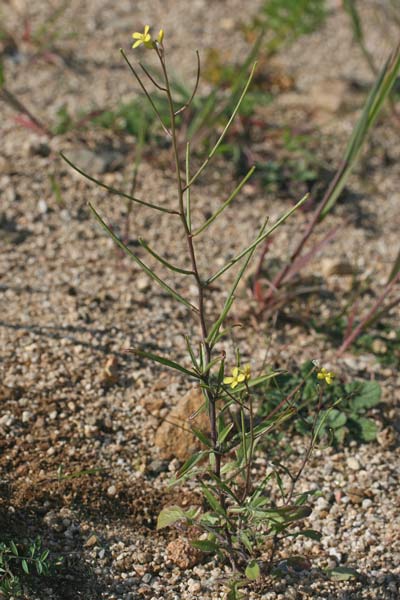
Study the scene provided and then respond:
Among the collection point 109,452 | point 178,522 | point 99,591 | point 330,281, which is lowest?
point 99,591

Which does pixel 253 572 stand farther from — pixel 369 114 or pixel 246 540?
pixel 369 114

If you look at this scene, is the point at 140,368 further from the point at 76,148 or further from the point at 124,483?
the point at 76,148

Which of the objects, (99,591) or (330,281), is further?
(330,281)

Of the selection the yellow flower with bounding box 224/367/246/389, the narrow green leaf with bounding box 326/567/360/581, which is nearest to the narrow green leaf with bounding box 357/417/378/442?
the narrow green leaf with bounding box 326/567/360/581

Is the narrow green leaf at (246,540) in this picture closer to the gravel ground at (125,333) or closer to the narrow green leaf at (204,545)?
the narrow green leaf at (204,545)

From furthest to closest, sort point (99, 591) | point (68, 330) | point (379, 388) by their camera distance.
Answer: point (68, 330) → point (379, 388) → point (99, 591)

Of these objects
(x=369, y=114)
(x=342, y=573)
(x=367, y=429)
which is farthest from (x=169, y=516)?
(x=369, y=114)

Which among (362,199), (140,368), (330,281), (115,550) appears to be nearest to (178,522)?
(115,550)

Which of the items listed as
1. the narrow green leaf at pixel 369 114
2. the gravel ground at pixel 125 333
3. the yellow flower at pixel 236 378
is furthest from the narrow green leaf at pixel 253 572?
the narrow green leaf at pixel 369 114
